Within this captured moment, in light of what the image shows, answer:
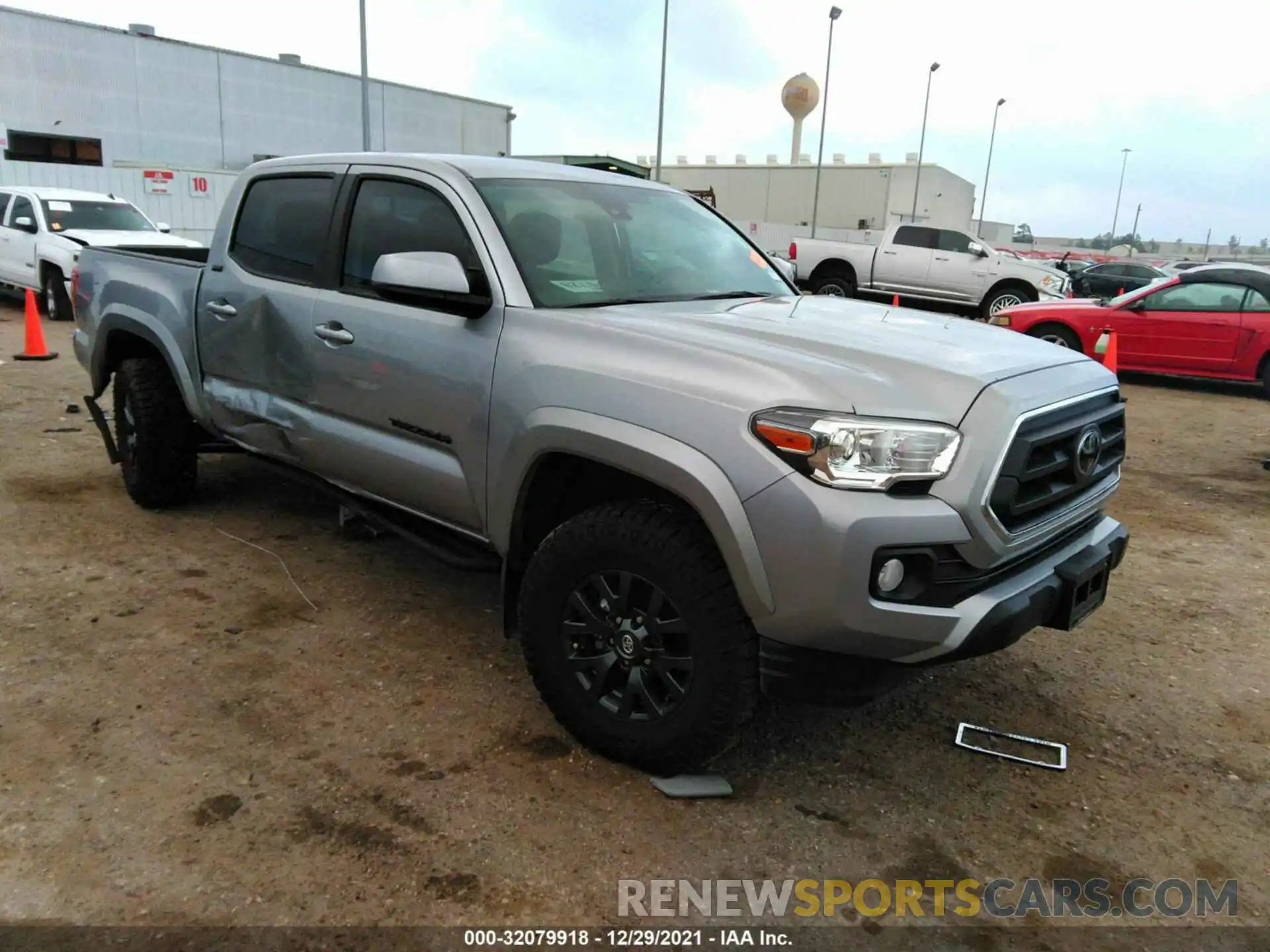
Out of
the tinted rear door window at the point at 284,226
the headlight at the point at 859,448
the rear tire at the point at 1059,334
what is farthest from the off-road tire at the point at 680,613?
the rear tire at the point at 1059,334

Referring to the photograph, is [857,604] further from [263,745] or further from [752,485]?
[263,745]

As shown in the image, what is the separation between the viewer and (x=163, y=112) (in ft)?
117

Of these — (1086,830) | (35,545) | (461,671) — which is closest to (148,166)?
(35,545)

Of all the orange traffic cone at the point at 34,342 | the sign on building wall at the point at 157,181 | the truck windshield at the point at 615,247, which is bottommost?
the orange traffic cone at the point at 34,342

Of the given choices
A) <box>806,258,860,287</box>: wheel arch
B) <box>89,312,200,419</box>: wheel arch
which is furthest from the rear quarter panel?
<box>806,258,860,287</box>: wheel arch

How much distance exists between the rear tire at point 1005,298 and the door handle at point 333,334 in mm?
15522

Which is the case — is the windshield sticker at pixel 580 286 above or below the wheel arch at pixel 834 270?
above

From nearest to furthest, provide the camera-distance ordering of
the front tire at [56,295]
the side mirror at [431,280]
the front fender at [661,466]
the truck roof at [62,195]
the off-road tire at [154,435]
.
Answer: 1. the front fender at [661,466]
2. the side mirror at [431,280]
3. the off-road tire at [154,435]
4. the front tire at [56,295]
5. the truck roof at [62,195]

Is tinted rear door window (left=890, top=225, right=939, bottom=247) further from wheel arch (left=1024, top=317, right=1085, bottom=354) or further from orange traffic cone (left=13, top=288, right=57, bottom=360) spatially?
orange traffic cone (left=13, top=288, right=57, bottom=360)

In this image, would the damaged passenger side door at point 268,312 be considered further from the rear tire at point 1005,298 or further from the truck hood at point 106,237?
the rear tire at point 1005,298

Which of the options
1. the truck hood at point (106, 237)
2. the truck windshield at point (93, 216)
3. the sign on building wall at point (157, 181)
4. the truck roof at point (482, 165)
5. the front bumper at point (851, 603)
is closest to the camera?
the front bumper at point (851, 603)

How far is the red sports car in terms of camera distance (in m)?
10.9

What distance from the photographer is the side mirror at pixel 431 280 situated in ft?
9.84

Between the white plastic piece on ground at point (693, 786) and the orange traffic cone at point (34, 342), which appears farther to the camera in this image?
the orange traffic cone at point (34, 342)
